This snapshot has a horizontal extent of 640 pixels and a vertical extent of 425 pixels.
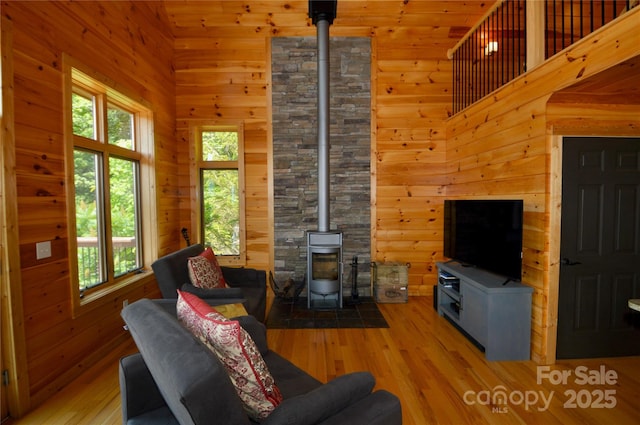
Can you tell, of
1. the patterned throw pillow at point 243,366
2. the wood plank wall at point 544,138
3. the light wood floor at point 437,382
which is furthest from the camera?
the wood plank wall at point 544,138

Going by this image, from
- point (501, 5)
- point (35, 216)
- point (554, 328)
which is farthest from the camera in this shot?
point (501, 5)

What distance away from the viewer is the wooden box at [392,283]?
4.29m

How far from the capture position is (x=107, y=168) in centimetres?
310

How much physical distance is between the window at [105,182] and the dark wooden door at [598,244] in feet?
13.6

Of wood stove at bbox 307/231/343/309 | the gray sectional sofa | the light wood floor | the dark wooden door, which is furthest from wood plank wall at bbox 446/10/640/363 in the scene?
the gray sectional sofa

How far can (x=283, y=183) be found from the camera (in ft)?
14.9

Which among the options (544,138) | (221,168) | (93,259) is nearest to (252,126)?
(221,168)

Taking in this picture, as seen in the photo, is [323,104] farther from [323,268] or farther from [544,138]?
[544,138]

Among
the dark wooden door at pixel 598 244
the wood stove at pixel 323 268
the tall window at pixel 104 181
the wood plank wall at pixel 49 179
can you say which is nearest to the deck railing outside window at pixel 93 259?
the tall window at pixel 104 181

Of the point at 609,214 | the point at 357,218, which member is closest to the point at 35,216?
the point at 357,218

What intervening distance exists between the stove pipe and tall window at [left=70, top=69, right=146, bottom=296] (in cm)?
220

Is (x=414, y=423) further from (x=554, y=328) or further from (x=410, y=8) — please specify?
(x=410, y=8)

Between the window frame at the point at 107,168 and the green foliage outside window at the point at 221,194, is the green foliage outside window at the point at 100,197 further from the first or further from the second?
the green foliage outside window at the point at 221,194

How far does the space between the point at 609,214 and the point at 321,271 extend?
2958 millimetres
